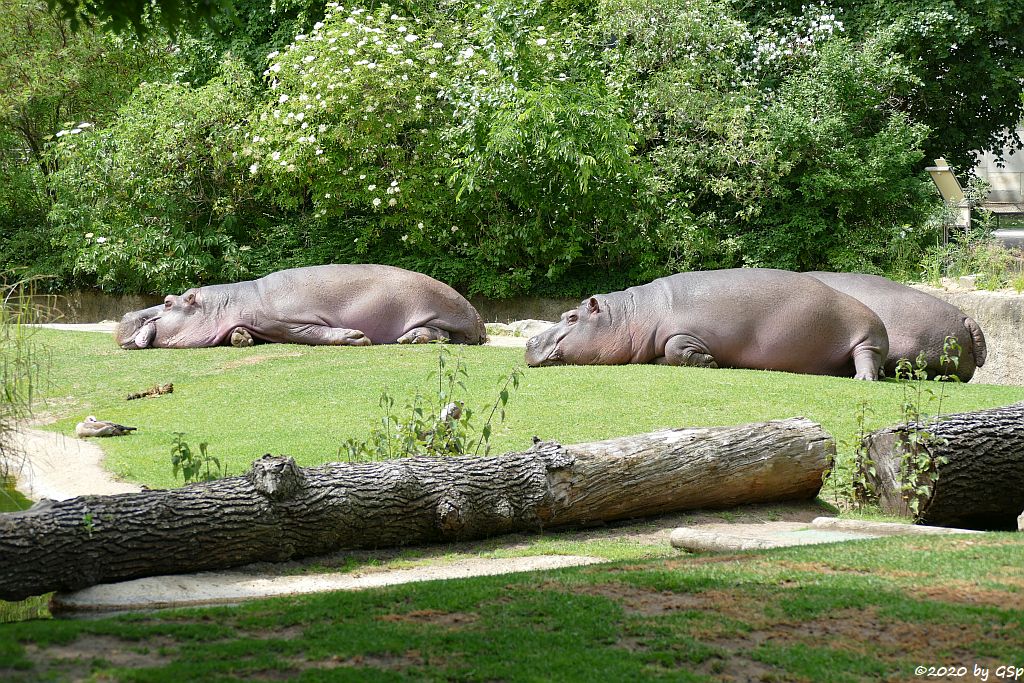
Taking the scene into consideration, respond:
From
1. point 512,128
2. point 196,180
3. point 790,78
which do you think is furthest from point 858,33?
point 196,180

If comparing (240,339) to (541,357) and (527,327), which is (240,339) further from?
(527,327)

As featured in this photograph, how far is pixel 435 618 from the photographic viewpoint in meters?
4.34

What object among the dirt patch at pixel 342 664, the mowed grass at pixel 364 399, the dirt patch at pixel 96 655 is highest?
the mowed grass at pixel 364 399

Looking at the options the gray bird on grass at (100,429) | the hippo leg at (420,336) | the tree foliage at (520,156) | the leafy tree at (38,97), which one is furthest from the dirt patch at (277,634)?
the leafy tree at (38,97)

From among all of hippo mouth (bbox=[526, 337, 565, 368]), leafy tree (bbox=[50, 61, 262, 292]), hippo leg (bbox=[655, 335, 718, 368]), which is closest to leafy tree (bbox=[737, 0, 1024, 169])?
leafy tree (bbox=[50, 61, 262, 292])

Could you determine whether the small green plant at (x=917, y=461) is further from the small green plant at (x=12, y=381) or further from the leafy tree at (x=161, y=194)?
the leafy tree at (x=161, y=194)

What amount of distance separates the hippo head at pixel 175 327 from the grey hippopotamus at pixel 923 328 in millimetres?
7321

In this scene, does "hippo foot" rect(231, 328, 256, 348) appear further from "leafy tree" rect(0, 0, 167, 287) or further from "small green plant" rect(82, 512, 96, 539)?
"small green plant" rect(82, 512, 96, 539)

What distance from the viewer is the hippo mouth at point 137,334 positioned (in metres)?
13.4

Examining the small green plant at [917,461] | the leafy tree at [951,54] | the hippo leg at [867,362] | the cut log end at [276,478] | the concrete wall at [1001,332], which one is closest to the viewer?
the cut log end at [276,478]

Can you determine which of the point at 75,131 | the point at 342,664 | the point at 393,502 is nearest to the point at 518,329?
the point at 75,131

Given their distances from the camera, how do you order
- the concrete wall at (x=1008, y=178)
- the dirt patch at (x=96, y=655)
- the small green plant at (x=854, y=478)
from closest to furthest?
1. the dirt patch at (x=96, y=655)
2. the small green plant at (x=854, y=478)
3. the concrete wall at (x=1008, y=178)

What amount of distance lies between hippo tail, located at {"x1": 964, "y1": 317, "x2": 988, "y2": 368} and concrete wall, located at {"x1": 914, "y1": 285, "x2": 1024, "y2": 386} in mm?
734

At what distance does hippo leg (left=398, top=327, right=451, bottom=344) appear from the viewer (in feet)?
43.5
